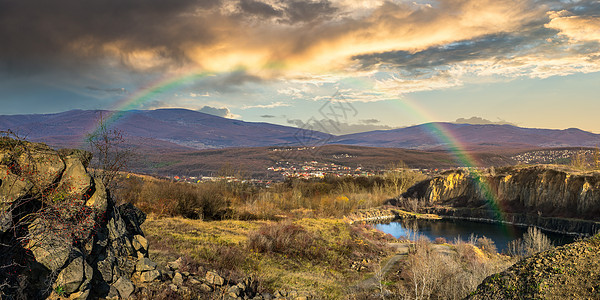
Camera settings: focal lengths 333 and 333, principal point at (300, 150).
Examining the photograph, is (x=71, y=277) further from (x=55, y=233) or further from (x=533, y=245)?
(x=533, y=245)

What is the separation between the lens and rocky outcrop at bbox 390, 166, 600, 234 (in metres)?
45.8

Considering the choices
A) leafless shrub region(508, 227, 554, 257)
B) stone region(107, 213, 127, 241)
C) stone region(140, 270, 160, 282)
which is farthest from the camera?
leafless shrub region(508, 227, 554, 257)

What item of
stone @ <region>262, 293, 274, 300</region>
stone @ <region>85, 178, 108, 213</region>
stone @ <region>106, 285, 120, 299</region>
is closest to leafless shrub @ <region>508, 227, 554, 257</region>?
stone @ <region>262, 293, 274, 300</region>

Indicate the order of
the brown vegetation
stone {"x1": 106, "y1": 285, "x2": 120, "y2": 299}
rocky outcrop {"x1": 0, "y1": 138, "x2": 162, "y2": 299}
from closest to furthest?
1. rocky outcrop {"x1": 0, "y1": 138, "x2": 162, "y2": 299}
2. stone {"x1": 106, "y1": 285, "x2": 120, "y2": 299}
3. the brown vegetation

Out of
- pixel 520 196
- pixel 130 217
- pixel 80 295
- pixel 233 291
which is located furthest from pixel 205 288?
pixel 520 196

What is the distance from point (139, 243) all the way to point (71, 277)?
2.53 m

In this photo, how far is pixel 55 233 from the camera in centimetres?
588

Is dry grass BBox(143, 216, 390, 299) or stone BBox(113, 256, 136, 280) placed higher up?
stone BBox(113, 256, 136, 280)

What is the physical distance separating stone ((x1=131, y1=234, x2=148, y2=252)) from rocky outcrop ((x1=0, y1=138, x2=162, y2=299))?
62 centimetres

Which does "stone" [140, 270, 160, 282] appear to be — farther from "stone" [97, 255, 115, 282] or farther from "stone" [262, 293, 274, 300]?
"stone" [262, 293, 274, 300]

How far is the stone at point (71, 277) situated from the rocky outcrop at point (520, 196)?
53174 mm

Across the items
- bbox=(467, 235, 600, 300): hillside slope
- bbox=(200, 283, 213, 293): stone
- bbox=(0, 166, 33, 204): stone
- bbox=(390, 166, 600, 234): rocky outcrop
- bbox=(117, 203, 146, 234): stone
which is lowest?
bbox=(390, 166, 600, 234): rocky outcrop

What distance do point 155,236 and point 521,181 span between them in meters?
61.2

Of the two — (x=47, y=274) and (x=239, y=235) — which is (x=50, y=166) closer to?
(x=47, y=274)
